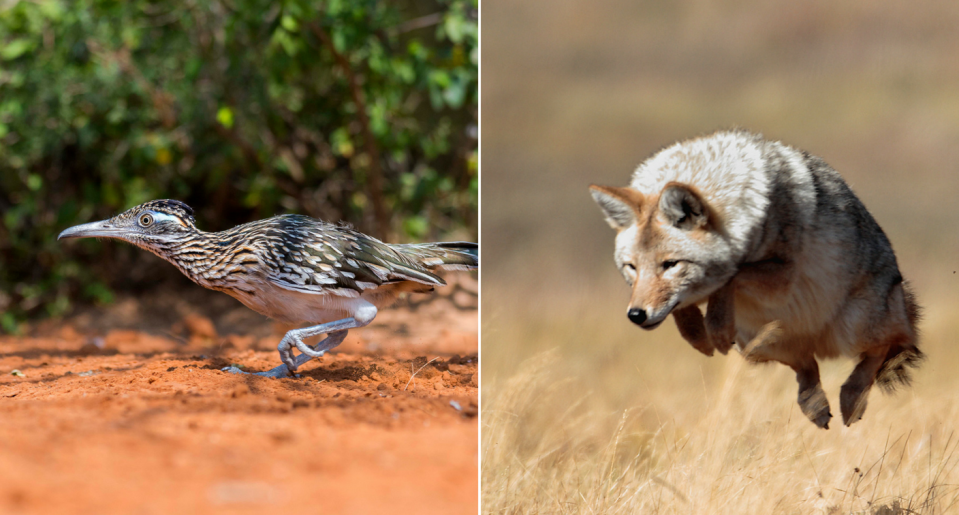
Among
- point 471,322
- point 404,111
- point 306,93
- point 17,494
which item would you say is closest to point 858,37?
point 17,494

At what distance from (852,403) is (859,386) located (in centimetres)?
7

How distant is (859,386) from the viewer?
9.23 ft

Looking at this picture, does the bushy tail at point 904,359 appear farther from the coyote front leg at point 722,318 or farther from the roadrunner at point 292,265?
the roadrunner at point 292,265

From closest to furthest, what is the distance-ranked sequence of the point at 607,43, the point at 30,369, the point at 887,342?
the point at 887,342
the point at 607,43
the point at 30,369

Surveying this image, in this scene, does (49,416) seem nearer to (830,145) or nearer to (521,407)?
(521,407)

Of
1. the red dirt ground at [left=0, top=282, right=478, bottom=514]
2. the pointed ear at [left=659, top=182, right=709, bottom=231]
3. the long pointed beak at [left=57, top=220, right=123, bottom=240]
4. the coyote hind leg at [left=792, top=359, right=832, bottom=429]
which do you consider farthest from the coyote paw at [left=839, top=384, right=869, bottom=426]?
the long pointed beak at [left=57, top=220, right=123, bottom=240]

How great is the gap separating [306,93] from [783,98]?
577cm

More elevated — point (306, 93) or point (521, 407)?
point (306, 93)

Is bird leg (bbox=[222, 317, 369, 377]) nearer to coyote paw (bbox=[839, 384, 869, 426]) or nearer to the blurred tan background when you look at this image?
the blurred tan background

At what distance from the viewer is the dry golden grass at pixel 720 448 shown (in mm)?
2975

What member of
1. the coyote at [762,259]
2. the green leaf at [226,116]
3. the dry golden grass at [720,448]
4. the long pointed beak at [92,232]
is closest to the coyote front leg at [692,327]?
the coyote at [762,259]

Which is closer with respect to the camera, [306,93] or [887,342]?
[887,342]

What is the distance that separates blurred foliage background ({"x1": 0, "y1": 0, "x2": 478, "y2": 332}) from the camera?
6.85 metres

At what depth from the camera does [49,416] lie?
2992mm
